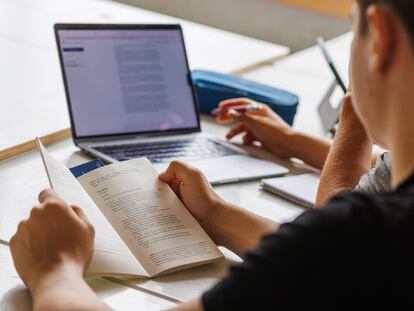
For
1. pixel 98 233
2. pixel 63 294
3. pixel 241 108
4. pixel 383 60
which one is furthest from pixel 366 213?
pixel 241 108

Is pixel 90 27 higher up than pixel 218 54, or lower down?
higher up

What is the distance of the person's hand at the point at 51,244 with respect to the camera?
1.02 metres

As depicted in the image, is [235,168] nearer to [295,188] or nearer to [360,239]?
[295,188]

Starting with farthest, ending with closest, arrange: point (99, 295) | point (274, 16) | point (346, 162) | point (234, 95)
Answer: point (274, 16) → point (234, 95) → point (346, 162) → point (99, 295)

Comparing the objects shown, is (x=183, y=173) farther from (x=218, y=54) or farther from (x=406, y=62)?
(x=218, y=54)

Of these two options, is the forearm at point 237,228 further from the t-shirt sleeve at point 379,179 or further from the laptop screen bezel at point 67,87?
the laptop screen bezel at point 67,87

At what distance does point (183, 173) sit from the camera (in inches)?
52.6

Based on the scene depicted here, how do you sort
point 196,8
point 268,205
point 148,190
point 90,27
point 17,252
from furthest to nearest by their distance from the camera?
1. point 196,8
2. point 90,27
3. point 268,205
4. point 148,190
5. point 17,252

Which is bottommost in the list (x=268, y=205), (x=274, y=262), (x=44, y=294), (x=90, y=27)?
(x=268, y=205)

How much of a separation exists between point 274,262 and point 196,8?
3374 mm

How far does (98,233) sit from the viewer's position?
Answer: 1156 mm

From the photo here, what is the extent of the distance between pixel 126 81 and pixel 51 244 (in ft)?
2.34

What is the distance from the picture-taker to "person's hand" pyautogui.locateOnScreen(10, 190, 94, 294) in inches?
40.3

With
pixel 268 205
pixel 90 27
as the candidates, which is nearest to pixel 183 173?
pixel 268 205
